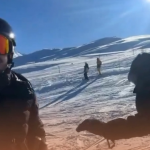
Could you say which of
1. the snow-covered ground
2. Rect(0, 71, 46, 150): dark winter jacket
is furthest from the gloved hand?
the snow-covered ground

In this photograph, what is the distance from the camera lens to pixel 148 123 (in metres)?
2.15

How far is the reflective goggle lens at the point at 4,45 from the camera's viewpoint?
2.26m

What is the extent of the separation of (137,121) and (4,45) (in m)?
1.13

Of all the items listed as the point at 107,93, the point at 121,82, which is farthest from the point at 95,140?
the point at 121,82

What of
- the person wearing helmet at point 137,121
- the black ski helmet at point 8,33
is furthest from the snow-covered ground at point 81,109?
the black ski helmet at point 8,33

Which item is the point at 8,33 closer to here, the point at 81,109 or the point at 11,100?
the point at 11,100

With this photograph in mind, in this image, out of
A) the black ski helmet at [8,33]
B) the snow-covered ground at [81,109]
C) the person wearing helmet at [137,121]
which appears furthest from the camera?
the snow-covered ground at [81,109]

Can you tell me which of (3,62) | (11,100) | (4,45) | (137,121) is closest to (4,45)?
(4,45)

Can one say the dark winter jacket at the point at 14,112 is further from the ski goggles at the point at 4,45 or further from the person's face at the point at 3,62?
the ski goggles at the point at 4,45

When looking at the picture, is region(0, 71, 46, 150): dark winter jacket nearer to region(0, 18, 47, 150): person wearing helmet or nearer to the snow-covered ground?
region(0, 18, 47, 150): person wearing helmet

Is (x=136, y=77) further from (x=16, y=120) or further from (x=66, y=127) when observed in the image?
(x=66, y=127)

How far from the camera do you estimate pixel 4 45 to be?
7.49 ft

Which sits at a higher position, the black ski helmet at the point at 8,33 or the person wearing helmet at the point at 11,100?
the black ski helmet at the point at 8,33

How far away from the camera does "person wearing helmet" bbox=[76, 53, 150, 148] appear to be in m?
2.17
